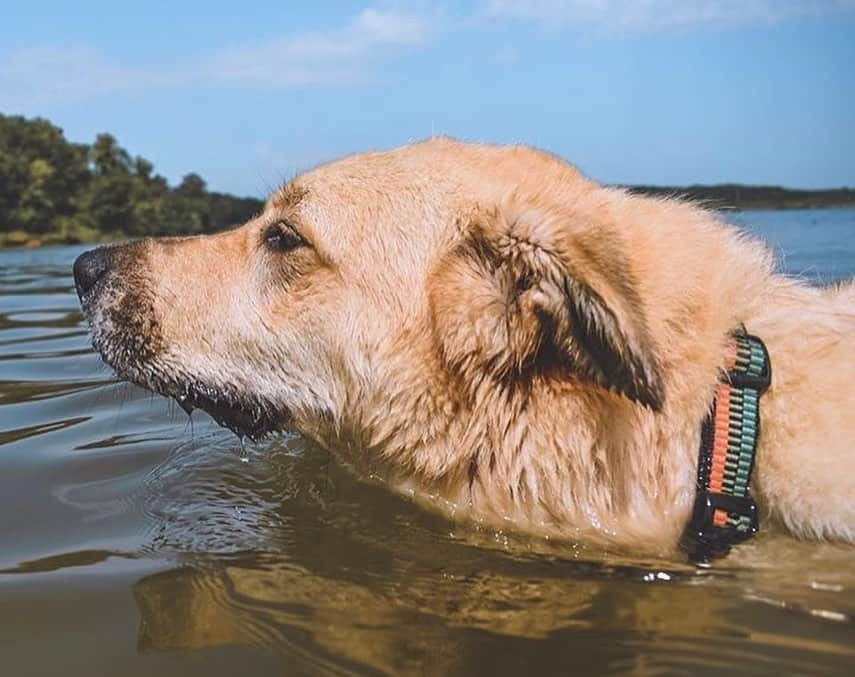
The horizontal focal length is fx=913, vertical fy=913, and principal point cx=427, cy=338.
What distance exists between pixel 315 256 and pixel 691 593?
204cm

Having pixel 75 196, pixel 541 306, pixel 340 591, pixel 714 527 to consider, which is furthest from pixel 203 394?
pixel 75 196

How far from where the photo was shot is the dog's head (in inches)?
137

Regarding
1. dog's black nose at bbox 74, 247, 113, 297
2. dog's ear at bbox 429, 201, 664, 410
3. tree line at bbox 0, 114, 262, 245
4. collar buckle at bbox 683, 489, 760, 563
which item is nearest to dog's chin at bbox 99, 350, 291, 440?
dog's black nose at bbox 74, 247, 113, 297

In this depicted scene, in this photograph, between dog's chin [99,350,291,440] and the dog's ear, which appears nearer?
the dog's ear

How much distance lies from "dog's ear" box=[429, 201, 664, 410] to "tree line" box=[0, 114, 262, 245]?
74808mm

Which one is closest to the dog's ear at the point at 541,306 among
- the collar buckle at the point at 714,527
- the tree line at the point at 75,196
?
the collar buckle at the point at 714,527

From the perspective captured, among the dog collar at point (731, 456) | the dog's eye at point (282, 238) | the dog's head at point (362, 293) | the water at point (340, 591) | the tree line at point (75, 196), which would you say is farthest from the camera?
the tree line at point (75, 196)

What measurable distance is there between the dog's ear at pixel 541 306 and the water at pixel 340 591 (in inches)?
28.7

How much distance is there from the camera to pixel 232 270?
415cm

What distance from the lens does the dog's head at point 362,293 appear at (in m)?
3.47

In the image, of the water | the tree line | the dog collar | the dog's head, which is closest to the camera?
the water

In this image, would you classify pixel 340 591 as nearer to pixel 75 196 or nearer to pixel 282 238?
pixel 282 238

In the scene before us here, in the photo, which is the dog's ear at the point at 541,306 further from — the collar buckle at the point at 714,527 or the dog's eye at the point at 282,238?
the dog's eye at the point at 282,238

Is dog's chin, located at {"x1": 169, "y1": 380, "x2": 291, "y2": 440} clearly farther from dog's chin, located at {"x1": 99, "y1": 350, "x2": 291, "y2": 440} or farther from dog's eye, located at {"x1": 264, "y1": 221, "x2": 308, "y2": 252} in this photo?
dog's eye, located at {"x1": 264, "y1": 221, "x2": 308, "y2": 252}
